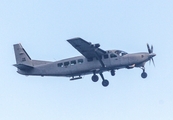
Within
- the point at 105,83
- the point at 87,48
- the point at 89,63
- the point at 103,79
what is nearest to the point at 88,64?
the point at 89,63

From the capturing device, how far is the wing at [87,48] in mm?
51419

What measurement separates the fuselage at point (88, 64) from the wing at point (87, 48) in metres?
0.61

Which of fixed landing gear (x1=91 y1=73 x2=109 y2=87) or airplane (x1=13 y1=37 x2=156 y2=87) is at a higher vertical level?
airplane (x1=13 y1=37 x2=156 y2=87)

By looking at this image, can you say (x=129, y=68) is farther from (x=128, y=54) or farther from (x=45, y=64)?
(x=45, y=64)

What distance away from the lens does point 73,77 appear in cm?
5594

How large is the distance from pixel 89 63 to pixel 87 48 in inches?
95.9

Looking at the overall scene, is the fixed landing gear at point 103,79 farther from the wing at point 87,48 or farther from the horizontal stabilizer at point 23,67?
the horizontal stabilizer at point 23,67

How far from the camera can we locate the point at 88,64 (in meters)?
54.5

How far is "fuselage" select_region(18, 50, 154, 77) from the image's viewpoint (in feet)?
175

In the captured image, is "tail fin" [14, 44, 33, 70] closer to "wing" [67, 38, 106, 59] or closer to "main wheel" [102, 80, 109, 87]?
"wing" [67, 38, 106, 59]

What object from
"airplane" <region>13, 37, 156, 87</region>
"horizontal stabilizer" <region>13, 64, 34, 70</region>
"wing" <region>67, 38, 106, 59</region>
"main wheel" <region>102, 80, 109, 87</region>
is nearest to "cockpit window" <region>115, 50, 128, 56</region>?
"airplane" <region>13, 37, 156, 87</region>

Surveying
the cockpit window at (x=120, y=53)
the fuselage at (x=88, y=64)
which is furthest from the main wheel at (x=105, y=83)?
the cockpit window at (x=120, y=53)

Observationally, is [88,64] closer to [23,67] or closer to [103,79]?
[103,79]

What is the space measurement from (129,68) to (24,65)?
12632 millimetres
